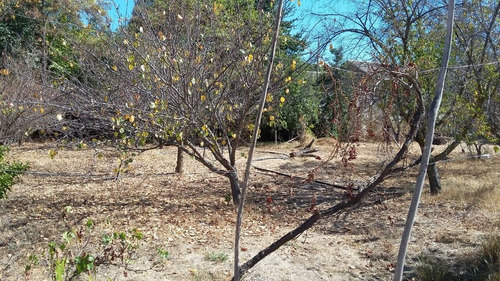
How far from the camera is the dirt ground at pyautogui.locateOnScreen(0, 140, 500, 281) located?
491 cm

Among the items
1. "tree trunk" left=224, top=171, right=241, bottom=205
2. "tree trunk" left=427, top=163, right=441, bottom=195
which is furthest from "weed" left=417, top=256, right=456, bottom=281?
"tree trunk" left=427, top=163, right=441, bottom=195

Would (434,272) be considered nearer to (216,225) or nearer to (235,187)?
Result: (216,225)

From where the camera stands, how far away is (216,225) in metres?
6.61

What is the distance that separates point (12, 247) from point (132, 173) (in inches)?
199

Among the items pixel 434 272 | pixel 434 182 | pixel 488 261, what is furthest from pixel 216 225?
pixel 434 182

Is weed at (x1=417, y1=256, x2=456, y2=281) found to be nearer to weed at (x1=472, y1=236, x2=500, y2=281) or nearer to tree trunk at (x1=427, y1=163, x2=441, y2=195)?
weed at (x1=472, y1=236, x2=500, y2=281)

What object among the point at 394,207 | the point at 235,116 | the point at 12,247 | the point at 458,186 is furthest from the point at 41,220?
the point at 458,186

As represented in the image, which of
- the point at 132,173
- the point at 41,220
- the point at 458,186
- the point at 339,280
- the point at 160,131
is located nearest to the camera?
the point at 339,280

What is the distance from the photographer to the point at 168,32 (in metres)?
6.26

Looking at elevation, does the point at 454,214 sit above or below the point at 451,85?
below

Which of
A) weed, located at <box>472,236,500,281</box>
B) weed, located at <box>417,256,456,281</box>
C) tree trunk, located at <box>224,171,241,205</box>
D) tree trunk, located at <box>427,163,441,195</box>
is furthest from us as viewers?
tree trunk, located at <box>427,163,441,195</box>

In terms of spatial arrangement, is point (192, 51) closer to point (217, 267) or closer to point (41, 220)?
point (217, 267)

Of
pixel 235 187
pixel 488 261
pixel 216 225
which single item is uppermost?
pixel 235 187

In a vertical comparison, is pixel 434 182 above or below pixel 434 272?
above
